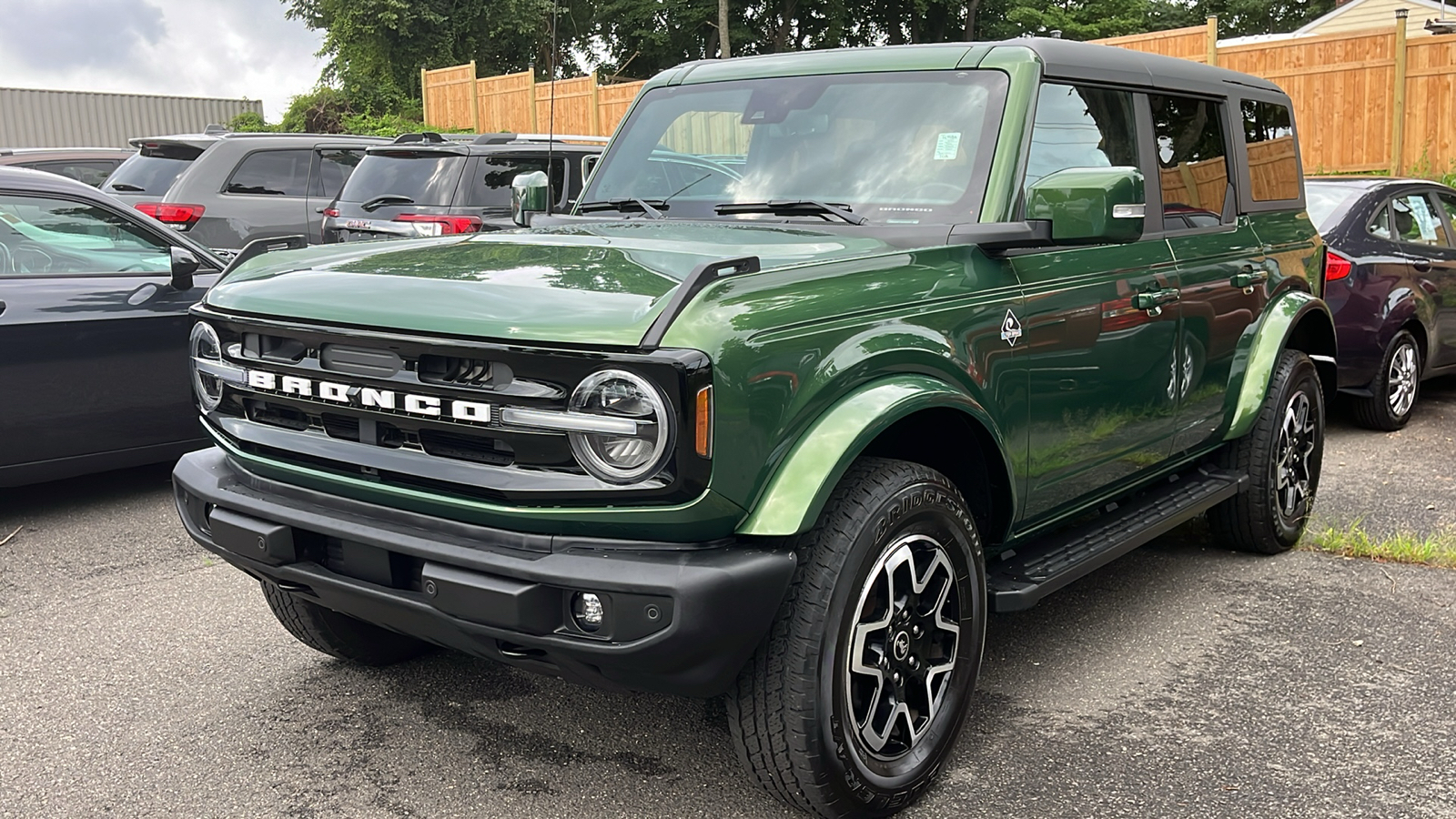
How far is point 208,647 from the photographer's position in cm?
430

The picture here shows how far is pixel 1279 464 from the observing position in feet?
17.0

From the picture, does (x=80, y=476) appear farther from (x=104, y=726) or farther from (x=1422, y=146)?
(x=1422, y=146)

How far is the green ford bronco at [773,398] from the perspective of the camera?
2641 millimetres

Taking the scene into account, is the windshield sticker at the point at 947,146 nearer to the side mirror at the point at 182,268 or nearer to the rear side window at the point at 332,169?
the side mirror at the point at 182,268

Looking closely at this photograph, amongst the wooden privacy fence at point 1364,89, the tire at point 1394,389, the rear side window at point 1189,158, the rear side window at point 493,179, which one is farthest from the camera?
the wooden privacy fence at point 1364,89

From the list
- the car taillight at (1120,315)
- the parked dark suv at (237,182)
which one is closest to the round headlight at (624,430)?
the car taillight at (1120,315)

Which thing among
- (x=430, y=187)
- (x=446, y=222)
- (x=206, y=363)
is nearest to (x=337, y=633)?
(x=206, y=363)

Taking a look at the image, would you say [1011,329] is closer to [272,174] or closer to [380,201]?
[380,201]

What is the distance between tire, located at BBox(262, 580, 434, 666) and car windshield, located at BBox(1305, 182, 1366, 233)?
21.1ft

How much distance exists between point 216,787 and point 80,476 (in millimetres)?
4462

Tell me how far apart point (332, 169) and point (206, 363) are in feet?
30.7

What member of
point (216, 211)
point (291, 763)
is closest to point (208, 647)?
point (291, 763)

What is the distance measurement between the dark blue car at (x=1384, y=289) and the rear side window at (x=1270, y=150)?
259 cm

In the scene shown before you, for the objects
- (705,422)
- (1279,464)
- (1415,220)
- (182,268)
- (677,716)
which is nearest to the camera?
(705,422)
